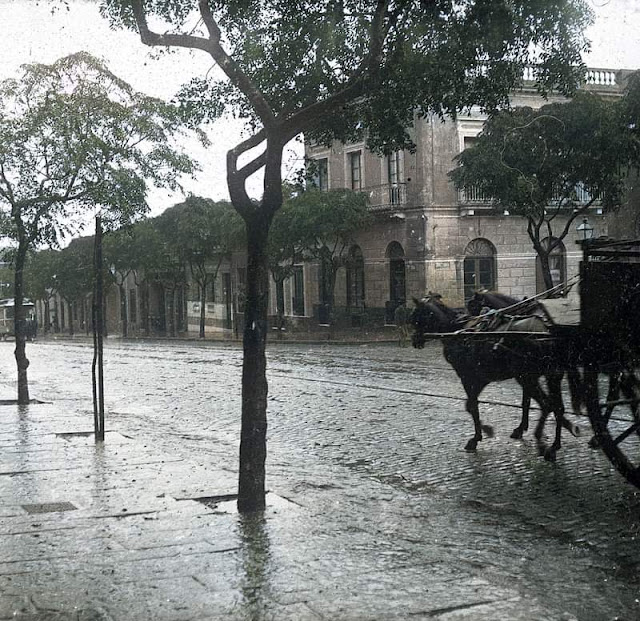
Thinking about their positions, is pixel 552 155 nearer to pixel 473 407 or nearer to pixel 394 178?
pixel 394 178

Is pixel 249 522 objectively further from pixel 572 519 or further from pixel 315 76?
pixel 315 76

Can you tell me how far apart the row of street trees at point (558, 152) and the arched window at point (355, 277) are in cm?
1332

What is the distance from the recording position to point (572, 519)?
20.4 ft

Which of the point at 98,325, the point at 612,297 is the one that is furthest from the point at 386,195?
the point at 612,297

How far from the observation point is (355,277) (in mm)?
36438

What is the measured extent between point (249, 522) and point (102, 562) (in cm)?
120

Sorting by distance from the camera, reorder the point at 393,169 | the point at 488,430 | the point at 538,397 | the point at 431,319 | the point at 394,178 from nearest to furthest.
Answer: the point at 538,397, the point at 488,430, the point at 431,319, the point at 393,169, the point at 394,178

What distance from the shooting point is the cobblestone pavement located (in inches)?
181

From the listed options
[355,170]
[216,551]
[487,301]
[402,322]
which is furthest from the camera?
[355,170]

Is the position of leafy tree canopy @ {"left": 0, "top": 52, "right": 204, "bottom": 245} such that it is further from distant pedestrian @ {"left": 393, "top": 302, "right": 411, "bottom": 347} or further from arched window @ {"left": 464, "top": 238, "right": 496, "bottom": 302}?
arched window @ {"left": 464, "top": 238, "right": 496, "bottom": 302}

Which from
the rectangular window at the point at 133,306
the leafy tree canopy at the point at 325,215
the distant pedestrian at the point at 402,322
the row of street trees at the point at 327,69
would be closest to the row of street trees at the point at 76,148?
the row of street trees at the point at 327,69

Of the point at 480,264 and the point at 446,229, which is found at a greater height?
the point at 446,229

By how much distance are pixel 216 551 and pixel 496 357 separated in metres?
3.81

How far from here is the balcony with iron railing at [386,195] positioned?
109 ft
